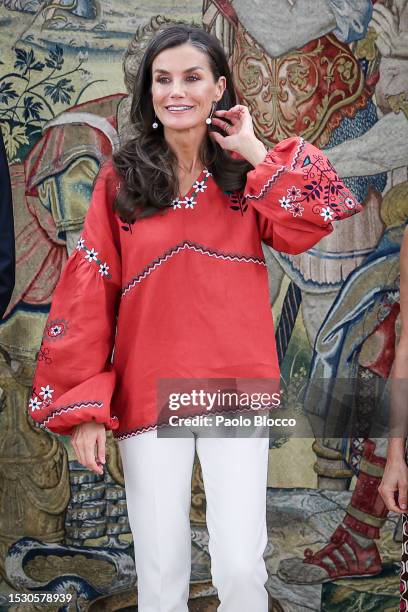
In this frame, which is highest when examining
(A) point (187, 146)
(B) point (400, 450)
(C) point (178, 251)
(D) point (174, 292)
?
(A) point (187, 146)

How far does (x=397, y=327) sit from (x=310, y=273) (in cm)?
48

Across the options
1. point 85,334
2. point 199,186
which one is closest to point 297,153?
point 199,186

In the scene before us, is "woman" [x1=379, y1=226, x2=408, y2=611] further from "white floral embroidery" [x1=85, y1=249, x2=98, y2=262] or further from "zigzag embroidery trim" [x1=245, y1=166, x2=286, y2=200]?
"white floral embroidery" [x1=85, y1=249, x2=98, y2=262]

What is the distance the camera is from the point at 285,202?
2.84 metres

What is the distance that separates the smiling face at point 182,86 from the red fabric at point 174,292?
201mm

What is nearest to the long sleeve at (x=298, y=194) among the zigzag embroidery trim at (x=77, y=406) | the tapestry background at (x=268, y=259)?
the zigzag embroidery trim at (x=77, y=406)

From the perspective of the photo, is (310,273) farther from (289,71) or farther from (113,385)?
(113,385)

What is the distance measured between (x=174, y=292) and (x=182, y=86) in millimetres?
627

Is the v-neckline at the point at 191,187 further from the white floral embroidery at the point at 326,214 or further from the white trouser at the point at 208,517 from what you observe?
the white trouser at the point at 208,517

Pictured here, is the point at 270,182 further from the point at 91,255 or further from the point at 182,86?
the point at 91,255

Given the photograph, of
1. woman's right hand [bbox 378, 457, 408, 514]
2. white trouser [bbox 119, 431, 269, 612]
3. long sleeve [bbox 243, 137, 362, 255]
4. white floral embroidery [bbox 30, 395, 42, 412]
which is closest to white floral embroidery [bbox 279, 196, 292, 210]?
long sleeve [bbox 243, 137, 362, 255]

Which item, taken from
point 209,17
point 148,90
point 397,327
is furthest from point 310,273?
point 148,90

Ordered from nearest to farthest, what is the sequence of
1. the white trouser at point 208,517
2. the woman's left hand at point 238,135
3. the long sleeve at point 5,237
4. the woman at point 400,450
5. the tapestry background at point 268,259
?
the white trouser at point 208,517, the woman at point 400,450, the woman's left hand at point 238,135, the long sleeve at point 5,237, the tapestry background at point 268,259

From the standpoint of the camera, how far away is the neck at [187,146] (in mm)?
3025
